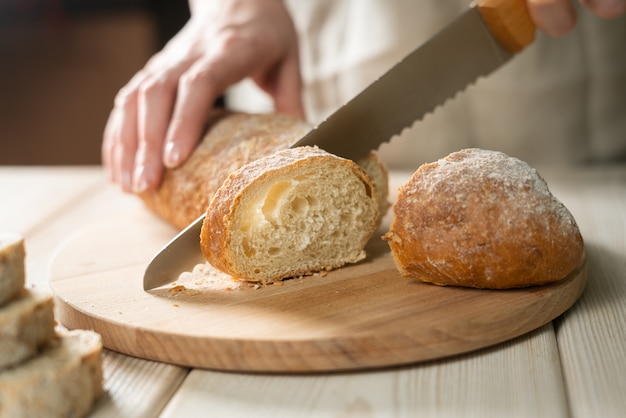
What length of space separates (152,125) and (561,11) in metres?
1.50

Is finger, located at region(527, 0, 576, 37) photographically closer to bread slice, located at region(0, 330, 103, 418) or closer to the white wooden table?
the white wooden table

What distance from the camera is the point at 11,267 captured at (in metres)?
1.56

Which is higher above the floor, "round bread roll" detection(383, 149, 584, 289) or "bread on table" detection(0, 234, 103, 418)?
"bread on table" detection(0, 234, 103, 418)

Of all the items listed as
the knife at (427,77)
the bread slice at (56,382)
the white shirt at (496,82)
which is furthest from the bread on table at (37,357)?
the white shirt at (496,82)

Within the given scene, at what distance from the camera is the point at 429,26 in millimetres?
3352

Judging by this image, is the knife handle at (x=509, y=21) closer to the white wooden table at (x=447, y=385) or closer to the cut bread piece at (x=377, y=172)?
the cut bread piece at (x=377, y=172)

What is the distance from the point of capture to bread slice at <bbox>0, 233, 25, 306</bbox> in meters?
1.54

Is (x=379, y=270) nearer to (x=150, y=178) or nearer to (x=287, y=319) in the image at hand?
(x=287, y=319)

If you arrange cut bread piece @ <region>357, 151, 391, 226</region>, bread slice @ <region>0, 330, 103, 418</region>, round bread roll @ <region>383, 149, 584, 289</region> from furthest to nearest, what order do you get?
cut bread piece @ <region>357, 151, 391, 226</region>, round bread roll @ <region>383, 149, 584, 289</region>, bread slice @ <region>0, 330, 103, 418</region>

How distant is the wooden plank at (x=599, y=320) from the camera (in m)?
1.57

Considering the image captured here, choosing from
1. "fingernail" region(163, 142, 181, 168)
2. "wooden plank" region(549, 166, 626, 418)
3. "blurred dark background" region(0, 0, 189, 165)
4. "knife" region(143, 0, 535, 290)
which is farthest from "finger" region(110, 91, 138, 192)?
"blurred dark background" region(0, 0, 189, 165)

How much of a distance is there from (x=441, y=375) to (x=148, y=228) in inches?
57.6

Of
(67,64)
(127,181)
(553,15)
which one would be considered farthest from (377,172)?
Answer: (67,64)

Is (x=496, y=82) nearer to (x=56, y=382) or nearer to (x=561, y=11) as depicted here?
(x=561, y=11)
